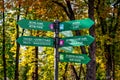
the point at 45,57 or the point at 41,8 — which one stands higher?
the point at 41,8

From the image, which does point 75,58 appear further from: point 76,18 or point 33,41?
point 76,18

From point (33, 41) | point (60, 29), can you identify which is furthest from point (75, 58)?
point (33, 41)

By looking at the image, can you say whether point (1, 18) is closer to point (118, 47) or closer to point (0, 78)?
point (118, 47)

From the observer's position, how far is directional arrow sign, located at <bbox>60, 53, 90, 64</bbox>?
7980 millimetres

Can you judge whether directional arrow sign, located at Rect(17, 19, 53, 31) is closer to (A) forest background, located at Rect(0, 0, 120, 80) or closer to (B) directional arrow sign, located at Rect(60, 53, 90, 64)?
(B) directional arrow sign, located at Rect(60, 53, 90, 64)

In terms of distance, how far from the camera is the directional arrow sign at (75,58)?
26.2ft

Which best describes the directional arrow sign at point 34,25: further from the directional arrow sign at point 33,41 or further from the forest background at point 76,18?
the forest background at point 76,18

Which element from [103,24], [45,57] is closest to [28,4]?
[103,24]

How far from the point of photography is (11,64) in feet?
141

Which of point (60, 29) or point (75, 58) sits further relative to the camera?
point (75, 58)

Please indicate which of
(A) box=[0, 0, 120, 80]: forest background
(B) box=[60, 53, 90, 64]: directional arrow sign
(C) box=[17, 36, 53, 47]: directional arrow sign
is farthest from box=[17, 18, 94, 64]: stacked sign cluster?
(A) box=[0, 0, 120, 80]: forest background

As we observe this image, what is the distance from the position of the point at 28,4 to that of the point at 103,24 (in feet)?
32.5

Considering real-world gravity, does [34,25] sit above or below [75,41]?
above

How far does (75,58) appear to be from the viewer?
798cm
